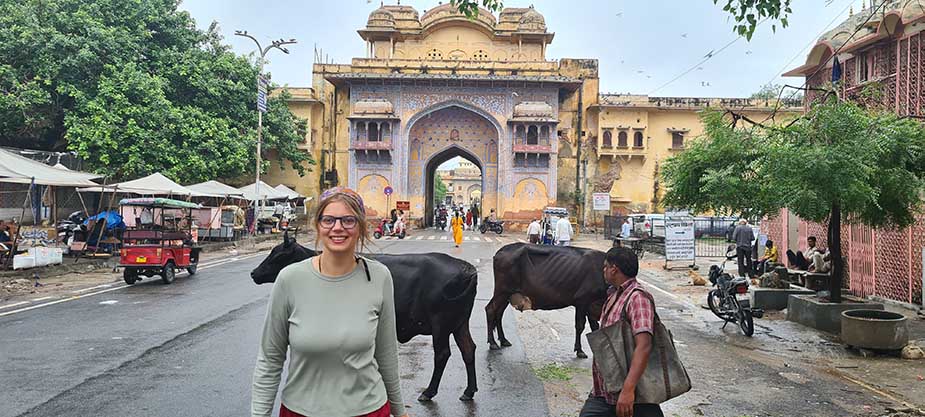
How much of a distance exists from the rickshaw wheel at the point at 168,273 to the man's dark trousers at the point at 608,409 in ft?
38.6

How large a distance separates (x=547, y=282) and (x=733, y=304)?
3.39 m

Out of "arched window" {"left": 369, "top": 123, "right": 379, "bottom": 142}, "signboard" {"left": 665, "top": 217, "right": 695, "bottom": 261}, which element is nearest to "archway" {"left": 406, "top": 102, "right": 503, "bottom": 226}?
"arched window" {"left": 369, "top": 123, "right": 379, "bottom": 142}

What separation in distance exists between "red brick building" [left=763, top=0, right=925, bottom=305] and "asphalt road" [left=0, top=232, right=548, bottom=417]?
255 inches

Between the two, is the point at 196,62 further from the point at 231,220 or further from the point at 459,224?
the point at 459,224

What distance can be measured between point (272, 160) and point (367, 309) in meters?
36.8

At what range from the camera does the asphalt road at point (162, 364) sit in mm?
5250

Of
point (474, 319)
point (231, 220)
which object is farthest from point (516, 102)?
point (474, 319)

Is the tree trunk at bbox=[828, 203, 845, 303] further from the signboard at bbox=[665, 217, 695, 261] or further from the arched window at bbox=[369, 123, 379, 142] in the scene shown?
the arched window at bbox=[369, 123, 379, 142]

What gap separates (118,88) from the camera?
24844 millimetres

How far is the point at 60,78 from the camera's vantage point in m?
24.6

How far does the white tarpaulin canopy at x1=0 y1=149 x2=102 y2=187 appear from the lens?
1348 centimetres

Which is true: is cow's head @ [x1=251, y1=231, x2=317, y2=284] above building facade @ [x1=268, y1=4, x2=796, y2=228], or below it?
below

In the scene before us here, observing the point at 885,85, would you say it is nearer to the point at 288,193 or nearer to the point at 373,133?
the point at 288,193

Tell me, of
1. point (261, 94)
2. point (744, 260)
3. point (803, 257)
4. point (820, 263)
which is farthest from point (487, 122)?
point (820, 263)
